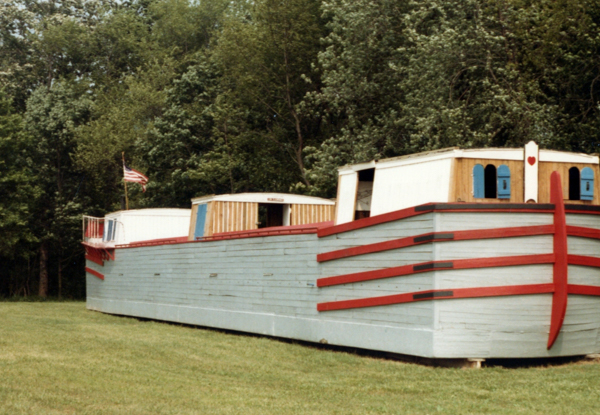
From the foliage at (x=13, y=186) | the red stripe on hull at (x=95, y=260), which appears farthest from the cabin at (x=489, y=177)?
the foliage at (x=13, y=186)

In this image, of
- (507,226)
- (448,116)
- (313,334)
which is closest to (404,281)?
(507,226)

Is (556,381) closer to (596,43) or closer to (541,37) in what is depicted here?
(596,43)

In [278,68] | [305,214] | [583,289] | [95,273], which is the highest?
[278,68]

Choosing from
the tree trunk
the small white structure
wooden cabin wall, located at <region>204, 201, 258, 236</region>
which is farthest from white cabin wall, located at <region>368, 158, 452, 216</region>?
the tree trunk

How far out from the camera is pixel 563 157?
1398cm

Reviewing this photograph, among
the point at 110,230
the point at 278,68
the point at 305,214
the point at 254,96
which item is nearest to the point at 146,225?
the point at 110,230

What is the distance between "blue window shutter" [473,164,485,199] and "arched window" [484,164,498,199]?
6.0 inches

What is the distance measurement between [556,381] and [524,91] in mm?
14677

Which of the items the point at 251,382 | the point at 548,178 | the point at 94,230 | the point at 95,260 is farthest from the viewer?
the point at 94,230

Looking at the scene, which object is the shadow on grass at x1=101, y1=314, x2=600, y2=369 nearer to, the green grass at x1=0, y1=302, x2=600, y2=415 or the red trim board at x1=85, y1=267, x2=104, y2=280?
the green grass at x1=0, y1=302, x2=600, y2=415

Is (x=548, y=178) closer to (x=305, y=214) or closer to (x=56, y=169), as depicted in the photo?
(x=305, y=214)

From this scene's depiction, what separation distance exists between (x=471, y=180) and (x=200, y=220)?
974cm

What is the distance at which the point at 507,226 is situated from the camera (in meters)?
12.8

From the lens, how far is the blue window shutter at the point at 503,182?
13.5 m
